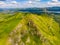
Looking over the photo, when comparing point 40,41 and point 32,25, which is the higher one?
point 32,25

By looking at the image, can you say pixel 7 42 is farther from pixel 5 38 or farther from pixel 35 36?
pixel 35 36

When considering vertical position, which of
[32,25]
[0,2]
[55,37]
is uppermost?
Answer: [0,2]

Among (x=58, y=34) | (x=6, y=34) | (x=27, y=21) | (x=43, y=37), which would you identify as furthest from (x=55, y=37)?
(x=6, y=34)

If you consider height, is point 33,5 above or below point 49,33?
above

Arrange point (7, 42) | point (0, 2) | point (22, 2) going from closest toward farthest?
point (7, 42)
point (0, 2)
point (22, 2)

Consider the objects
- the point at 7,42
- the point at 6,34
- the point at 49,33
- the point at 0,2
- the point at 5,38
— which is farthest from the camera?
the point at 0,2

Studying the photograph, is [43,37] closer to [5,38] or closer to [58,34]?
[58,34]

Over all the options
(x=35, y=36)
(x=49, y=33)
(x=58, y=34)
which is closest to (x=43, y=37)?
(x=35, y=36)

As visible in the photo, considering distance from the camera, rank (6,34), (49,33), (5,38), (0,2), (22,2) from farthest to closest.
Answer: (22,2), (0,2), (49,33), (6,34), (5,38)

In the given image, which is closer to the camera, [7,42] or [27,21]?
[7,42]
